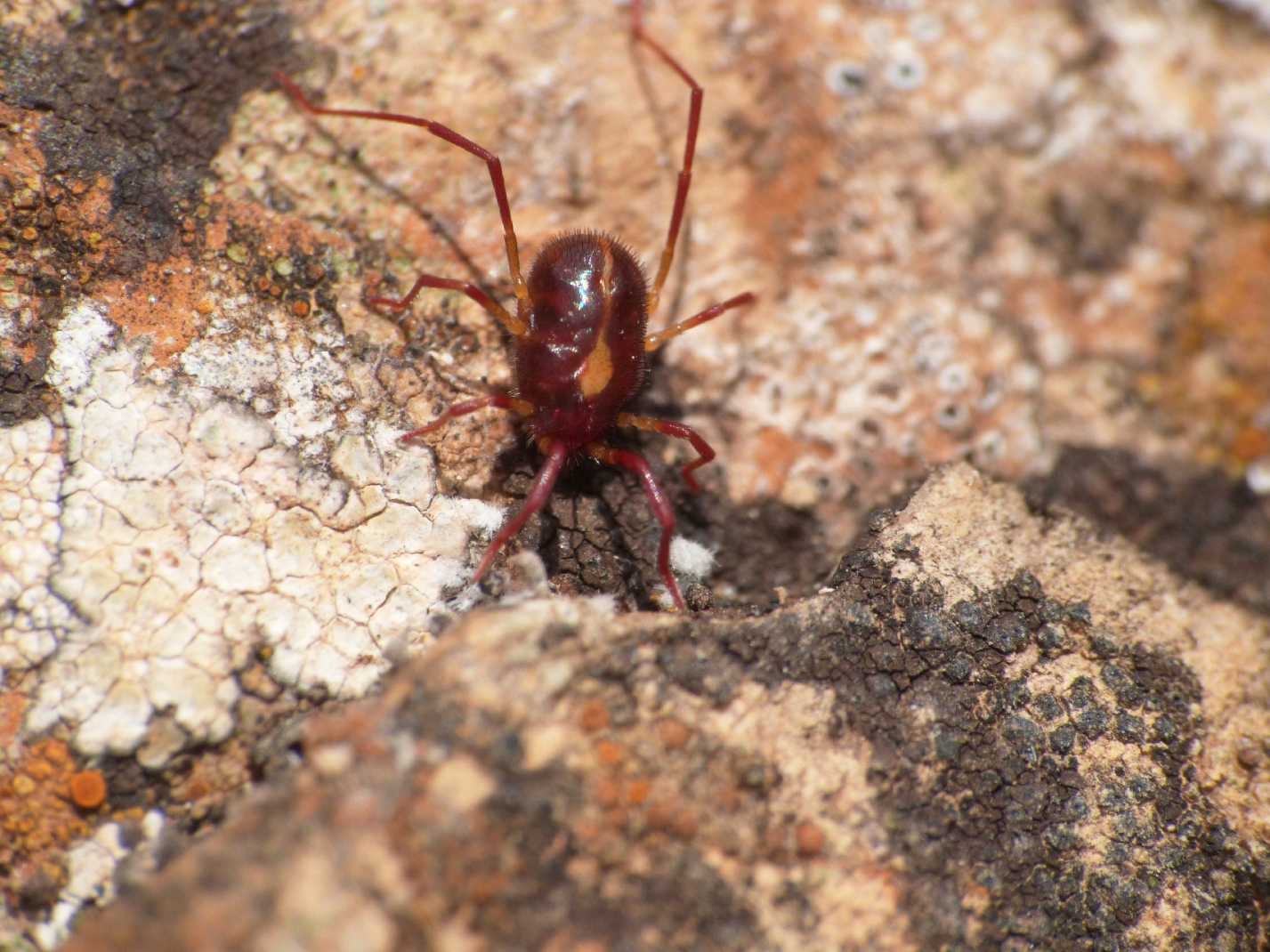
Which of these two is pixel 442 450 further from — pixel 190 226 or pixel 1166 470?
pixel 1166 470

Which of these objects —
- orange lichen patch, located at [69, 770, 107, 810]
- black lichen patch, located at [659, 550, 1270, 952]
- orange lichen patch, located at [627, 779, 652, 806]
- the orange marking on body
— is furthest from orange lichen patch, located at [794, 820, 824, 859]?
orange lichen patch, located at [69, 770, 107, 810]

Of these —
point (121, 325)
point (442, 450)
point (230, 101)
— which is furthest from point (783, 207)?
point (121, 325)

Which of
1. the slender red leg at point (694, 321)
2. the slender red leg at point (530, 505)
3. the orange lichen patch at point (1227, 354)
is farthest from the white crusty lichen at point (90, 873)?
the orange lichen patch at point (1227, 354)

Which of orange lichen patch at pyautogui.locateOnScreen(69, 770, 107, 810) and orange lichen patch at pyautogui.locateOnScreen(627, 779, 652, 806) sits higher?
orange lichen patch at pyautogui.locateOnScreen(69, 770, 107, 810)

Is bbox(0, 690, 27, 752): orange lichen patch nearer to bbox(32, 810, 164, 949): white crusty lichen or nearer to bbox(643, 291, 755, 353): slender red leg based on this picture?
bbox(32, 810, 164, 949): white crusty lichen

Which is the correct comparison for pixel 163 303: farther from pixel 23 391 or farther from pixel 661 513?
pixel 661 513

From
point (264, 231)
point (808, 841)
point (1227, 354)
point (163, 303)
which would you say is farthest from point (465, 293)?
point (1227, 354)

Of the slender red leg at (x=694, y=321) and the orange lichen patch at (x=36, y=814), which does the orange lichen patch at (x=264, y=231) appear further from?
the orange lichen patch at (x=36, y=814)

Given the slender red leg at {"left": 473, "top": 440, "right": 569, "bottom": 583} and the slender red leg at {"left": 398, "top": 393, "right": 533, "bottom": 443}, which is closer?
the slender red leg at {"left": 473, "top": 440, "right": 569, "bottom": 583}
